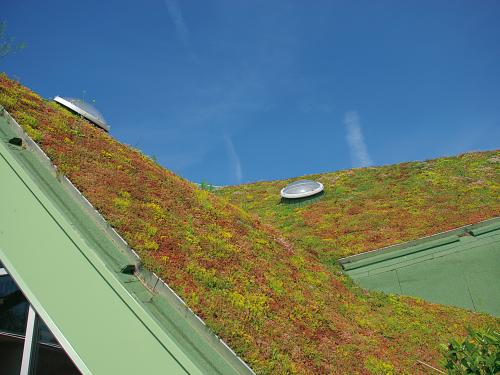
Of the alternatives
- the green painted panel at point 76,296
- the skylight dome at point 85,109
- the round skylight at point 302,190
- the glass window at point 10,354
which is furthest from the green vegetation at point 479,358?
the round skylight at point 302,190

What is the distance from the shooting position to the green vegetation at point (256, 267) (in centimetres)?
993

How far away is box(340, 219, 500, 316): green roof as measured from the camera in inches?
685

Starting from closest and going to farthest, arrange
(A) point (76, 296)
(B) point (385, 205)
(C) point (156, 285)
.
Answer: (A) point (76, 296)
(C) point (156, 285)
(B) point (385, 205)

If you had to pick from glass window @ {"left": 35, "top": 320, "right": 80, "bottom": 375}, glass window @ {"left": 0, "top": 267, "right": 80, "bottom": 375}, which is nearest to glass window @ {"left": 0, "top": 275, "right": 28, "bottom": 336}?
glass window @ {"left": 0, "top": 267, "right": 80, "bottom": 375}

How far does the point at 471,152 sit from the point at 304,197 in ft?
52.1

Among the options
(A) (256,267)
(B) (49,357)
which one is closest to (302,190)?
(A) (256,267)

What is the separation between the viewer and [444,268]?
60.2 ft

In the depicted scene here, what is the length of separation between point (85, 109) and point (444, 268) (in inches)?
726

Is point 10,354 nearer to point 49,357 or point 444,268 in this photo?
point 49,357

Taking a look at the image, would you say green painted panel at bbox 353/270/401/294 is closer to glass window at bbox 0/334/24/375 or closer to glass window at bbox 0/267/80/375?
glass window at bbox 0/267/80/375

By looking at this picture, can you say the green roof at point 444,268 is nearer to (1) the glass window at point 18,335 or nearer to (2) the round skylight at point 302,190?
(2) the round skylight at point 302,190

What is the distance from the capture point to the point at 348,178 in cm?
3400

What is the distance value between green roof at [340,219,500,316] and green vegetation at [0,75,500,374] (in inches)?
38.4

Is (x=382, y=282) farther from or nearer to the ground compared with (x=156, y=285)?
farther from the ground
